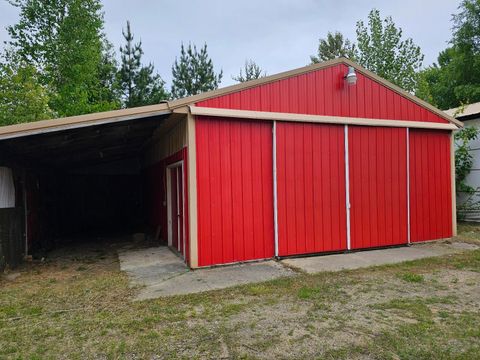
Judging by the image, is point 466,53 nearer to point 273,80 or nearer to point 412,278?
point 273,80

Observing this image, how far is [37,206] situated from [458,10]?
2405 cm

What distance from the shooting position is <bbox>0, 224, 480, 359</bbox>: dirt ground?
9.55 feet

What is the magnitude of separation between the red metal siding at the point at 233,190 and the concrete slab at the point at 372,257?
730 mm

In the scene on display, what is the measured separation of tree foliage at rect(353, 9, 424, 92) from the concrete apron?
1984cm

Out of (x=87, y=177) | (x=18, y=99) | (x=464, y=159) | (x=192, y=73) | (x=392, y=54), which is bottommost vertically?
(x=87, y=177)

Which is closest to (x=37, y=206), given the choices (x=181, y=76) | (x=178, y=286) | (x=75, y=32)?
(x=178, y=286)

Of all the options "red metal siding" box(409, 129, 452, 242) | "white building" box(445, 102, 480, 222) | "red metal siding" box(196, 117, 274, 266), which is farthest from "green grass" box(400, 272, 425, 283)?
"white building" box(445, 102, 480, 222)

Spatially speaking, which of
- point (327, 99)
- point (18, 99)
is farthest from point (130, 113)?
point (18, 99)

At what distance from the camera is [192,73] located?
20219 millimetres

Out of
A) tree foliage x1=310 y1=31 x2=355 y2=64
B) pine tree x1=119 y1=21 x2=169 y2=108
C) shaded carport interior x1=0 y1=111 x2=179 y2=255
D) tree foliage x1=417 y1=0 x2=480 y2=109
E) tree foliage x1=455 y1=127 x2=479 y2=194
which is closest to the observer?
shaded carport interior x1=0 y1=111 x2=179 y2=255

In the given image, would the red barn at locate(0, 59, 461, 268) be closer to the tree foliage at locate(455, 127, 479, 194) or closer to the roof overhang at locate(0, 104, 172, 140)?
the roof overhang at locate(0, 104, 172, 140)

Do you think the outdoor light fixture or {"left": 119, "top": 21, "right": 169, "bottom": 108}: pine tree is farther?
{"left": 119, "top": 21, "right": 169, "bottom": 108}: pine tree

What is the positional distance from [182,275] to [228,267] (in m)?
0.81

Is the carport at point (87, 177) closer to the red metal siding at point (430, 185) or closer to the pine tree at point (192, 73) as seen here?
the red metal siding at point (430, 185)
